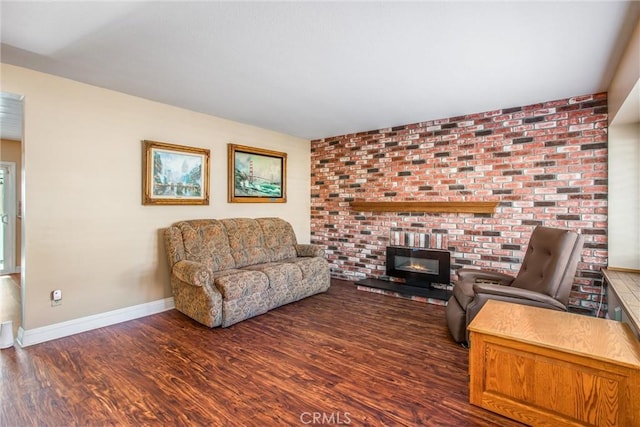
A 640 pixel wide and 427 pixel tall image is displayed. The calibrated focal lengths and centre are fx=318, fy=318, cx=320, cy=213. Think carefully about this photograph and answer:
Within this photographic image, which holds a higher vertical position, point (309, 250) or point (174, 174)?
point (174, 174)

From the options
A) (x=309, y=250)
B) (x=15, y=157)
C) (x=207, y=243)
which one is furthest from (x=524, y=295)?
(x=15, y=157)

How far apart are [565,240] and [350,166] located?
3.27 metres

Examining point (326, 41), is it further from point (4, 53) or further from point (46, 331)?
point (46, 331)

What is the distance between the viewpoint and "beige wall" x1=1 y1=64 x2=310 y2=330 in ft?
9.43

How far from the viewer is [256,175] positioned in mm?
4902

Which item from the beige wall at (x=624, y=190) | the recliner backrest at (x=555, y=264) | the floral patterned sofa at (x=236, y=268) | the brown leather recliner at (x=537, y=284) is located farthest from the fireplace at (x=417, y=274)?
the beige wall at (x=624, y=190)

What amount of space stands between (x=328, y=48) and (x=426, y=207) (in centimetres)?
275

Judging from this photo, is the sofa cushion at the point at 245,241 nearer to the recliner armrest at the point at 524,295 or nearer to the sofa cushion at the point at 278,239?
the sofa cushion at the point at 278,239

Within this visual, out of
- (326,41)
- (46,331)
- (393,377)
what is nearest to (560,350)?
(393,377)

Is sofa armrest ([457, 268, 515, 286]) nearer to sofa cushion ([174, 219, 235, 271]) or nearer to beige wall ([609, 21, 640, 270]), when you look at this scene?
beige wall ([609, 21, 640, 270])

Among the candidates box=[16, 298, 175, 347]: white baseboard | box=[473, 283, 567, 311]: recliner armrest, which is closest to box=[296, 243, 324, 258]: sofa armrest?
box=[16, 298, 175, 347]: white baseboard
